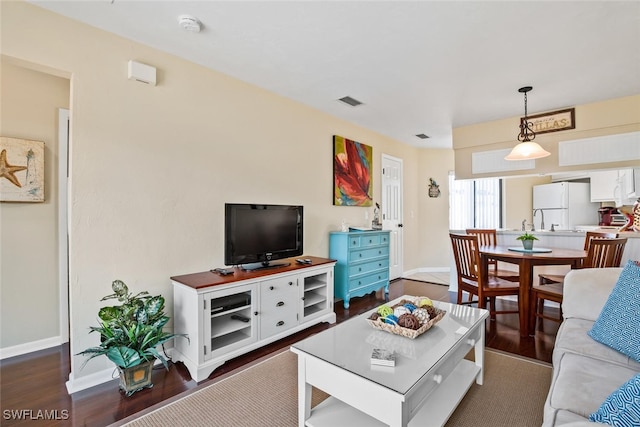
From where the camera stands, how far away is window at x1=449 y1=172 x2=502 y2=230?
235 inches

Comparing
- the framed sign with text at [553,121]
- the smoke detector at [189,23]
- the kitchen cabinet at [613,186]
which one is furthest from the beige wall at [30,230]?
the kitchen cabinet at [613,186]

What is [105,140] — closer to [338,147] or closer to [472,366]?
[338,147]

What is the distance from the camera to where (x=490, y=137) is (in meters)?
4.31

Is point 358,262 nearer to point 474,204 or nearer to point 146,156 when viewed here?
point 146,156

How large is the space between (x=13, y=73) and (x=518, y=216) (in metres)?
7.47

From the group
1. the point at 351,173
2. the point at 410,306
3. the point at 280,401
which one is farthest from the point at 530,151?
the point at 280,401

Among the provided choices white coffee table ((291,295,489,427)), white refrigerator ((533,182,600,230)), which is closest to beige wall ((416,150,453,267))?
white refrigerator ((533,182,600,230))

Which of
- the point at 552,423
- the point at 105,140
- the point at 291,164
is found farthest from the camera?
the point at 291,164

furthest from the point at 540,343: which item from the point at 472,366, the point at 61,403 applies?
the point at 61,403

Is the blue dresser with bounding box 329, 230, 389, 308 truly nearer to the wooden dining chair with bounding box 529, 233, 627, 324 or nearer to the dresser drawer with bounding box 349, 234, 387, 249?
the dresser drawer with bounding box 349, 234, 387, 249

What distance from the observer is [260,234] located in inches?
109

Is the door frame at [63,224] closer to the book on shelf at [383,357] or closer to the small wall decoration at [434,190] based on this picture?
the book on shelf at [383,357]

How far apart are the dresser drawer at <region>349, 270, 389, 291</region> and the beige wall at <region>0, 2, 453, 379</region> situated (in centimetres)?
145

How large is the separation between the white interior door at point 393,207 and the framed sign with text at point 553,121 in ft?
6.63
